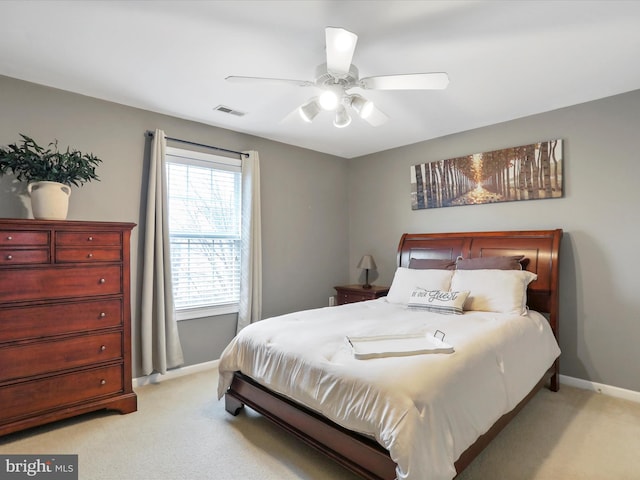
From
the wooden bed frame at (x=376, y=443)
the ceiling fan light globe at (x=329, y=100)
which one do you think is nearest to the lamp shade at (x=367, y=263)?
the wooden bed frame at (x=376, y=443)

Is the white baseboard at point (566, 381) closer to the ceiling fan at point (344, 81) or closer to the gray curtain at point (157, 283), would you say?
the gray curtain at point (157, 283)

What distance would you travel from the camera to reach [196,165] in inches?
143

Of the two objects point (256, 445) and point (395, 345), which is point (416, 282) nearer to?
point (395, 345)

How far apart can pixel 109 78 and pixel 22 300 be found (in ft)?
5.71

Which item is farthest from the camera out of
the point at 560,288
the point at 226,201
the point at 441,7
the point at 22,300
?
the point at 226,201

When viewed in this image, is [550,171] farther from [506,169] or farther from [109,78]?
[109,78]

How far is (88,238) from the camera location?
2559mm

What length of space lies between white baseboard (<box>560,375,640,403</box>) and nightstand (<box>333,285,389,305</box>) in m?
1.95

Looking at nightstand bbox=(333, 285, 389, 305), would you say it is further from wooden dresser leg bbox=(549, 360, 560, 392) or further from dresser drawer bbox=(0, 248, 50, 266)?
dresser drawer bbox=(0, 248, 50, 266)

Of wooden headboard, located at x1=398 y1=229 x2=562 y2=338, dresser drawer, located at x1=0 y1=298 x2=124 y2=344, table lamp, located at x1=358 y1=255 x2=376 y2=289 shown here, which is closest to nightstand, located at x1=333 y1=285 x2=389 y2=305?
table lamp, located at x1=358 y1=255 x2=376 y2=289

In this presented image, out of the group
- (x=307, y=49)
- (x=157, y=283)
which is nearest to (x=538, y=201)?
(x=307, y=49)

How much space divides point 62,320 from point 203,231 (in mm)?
1535

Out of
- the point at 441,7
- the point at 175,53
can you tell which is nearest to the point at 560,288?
the point at 441,7

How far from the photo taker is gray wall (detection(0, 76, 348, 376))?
9.07ft
